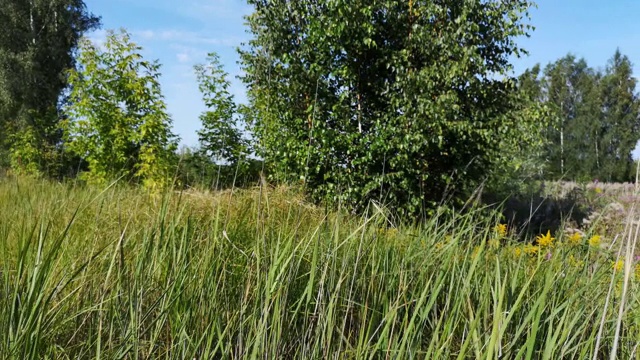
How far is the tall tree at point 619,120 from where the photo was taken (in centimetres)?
3191

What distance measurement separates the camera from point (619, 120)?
32.7m

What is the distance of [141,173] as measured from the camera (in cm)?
724

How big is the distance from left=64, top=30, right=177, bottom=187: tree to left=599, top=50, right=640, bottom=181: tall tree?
31869 mm

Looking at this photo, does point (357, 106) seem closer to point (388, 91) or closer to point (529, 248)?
point (388, 91)

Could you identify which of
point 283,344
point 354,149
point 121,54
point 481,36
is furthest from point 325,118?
point 283,344

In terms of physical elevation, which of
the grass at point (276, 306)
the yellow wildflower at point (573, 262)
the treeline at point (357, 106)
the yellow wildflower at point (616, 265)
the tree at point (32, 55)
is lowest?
the grass at point (276, 306)

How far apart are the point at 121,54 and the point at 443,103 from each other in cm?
546

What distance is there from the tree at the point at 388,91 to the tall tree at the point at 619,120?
30.2 m

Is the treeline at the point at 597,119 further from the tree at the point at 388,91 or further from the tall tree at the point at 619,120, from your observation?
the tree at the point at 388,91

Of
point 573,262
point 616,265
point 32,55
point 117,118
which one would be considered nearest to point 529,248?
point 573,262

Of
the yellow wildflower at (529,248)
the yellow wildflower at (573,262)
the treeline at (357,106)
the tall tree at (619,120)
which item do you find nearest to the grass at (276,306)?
the yellow wildflower at (573,262)

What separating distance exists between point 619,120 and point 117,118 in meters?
34.7

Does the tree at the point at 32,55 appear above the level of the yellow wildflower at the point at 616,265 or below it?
above

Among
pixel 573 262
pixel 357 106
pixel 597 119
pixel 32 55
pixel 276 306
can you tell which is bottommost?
pixel 276 306
